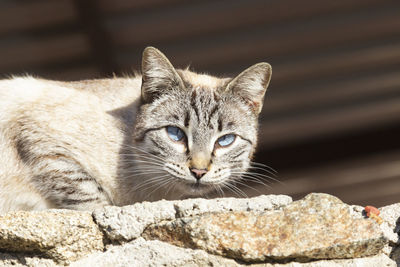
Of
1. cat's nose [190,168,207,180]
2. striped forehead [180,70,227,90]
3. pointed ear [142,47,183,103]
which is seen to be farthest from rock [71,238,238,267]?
striped forehead [180,70,227,90]

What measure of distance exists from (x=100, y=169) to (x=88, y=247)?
4.18 feet

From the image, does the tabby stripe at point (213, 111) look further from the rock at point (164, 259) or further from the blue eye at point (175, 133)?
the rock at point (164, 259)

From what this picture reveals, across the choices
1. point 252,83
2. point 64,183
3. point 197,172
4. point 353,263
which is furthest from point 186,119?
point 353,263

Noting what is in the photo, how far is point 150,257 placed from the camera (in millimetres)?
2662

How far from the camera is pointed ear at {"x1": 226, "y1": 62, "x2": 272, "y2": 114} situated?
13.7 ft

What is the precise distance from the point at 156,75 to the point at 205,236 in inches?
66.7

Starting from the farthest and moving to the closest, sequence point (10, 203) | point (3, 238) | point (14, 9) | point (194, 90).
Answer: point (14, 9)
point (194, 90)
point (10, 203)
point (3, 238)

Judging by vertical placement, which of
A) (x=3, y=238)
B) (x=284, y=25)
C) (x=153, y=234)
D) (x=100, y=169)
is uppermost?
(x=284, y=25)

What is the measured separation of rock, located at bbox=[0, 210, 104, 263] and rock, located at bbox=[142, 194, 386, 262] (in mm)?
297

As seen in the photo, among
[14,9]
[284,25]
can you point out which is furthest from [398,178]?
[14,9]

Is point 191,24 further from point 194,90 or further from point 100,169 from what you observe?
point 100,169

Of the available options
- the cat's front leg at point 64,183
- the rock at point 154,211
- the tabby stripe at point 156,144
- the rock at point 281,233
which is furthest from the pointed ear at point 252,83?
the rock at point 281,233

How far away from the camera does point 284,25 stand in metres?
6.51

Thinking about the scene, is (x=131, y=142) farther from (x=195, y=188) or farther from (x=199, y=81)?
(x=199, y=81)
